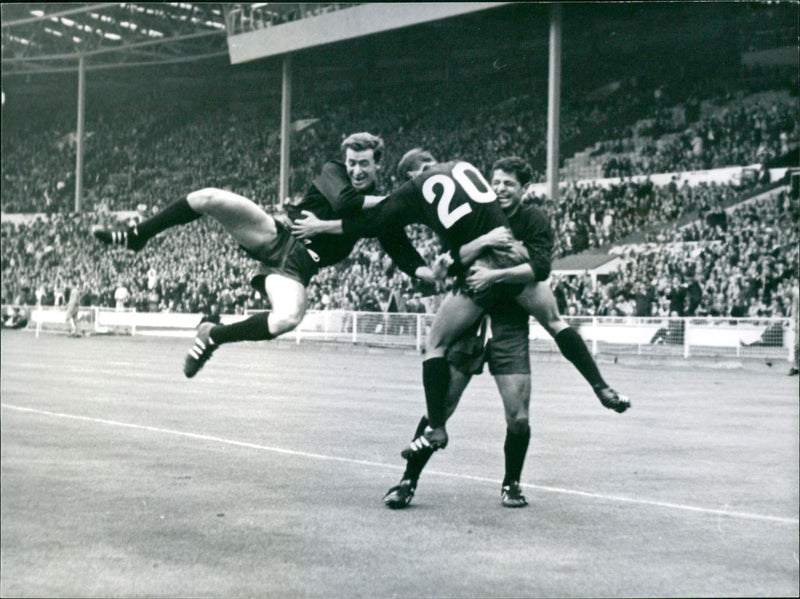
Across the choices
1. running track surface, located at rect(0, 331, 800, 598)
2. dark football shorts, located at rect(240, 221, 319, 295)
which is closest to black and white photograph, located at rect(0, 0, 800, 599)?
dark football shorts, located at rect(240, 221, 319, 295)

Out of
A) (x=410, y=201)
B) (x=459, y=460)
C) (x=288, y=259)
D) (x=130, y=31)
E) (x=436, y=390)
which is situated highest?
(x=130, y=31)

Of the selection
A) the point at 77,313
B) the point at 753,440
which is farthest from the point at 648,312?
the point at 753,440

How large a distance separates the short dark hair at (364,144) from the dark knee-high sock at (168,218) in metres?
0.34

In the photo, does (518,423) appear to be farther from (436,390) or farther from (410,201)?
(410,201)

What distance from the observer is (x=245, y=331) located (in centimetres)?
263

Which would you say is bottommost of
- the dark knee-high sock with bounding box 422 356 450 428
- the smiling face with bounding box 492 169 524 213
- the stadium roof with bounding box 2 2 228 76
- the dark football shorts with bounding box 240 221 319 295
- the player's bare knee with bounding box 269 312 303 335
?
the dark knee-high sock with bounding box 422 356 450 428

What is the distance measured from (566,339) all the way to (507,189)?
34 cm

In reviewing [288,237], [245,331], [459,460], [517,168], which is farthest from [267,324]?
[459,460]

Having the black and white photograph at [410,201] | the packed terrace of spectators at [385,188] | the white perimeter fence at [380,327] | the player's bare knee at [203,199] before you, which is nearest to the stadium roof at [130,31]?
the black and white photograph at [410,201]

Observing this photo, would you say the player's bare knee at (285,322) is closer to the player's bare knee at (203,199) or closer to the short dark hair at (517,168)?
the player's bare knee at (203,199)

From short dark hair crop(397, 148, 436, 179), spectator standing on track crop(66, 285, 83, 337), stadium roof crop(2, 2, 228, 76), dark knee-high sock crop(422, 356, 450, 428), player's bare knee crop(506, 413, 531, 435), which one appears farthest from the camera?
stadium roof crop(2, 2, 228, 76)

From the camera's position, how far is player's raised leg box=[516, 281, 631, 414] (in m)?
2.64

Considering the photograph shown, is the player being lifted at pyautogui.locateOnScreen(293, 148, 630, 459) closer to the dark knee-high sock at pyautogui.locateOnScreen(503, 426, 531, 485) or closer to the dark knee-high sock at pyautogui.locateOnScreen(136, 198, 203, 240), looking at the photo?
the dark knee-high sock at pyautogui.locateOnScreen(136, 198, 203, 240)

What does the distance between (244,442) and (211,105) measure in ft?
159
